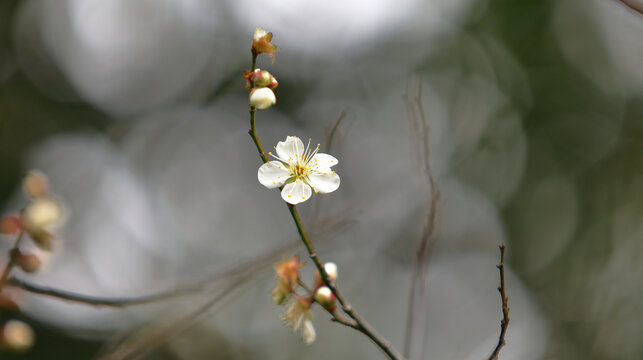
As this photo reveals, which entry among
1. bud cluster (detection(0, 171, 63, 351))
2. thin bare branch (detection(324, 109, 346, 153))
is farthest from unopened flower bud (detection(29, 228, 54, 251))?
thin bare branch (detection(324, 109, 346, 153))

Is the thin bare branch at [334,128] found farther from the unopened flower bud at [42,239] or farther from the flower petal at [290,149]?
the unopened flower bud at [42,239]

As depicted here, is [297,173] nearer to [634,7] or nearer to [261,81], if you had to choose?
[261,81]

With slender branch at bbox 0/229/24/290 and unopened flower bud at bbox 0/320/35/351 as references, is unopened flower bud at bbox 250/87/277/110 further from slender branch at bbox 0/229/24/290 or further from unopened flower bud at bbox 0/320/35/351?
unopened flower bud at bbox 0/320/35/351

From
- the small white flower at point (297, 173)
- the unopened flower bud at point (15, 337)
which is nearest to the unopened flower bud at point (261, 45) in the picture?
the small white flower at point (297, 173)

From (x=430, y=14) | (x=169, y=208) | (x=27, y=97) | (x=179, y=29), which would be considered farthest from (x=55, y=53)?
(x=430, y=14)

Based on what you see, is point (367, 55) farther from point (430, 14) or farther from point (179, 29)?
point (179, 29)

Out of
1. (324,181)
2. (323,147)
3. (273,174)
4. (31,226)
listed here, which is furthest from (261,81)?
(323,147)

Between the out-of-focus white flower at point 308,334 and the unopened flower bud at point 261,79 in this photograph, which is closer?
the unopened flower bud at point 261,79
